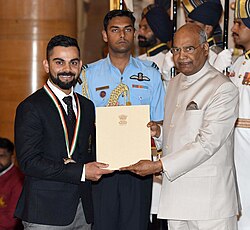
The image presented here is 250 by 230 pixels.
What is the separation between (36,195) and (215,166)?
0.96 meters

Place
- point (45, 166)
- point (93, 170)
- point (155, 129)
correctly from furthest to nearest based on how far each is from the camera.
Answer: point (155, 129), point (93, 170), point (45, 166)

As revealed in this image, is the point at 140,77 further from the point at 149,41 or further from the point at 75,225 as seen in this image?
the point at 149,41

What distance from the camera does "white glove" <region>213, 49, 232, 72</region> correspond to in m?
5.55

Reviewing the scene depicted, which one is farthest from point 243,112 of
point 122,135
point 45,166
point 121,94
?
point 45,166

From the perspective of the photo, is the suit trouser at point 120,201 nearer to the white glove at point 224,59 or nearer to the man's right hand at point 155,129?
the man's right hand at point 155,129

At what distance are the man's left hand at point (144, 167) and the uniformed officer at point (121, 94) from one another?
37 centimetres

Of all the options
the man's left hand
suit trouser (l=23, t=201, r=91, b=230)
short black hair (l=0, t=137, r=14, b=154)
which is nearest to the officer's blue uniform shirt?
the man's left hand

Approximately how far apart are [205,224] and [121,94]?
98 centimetres

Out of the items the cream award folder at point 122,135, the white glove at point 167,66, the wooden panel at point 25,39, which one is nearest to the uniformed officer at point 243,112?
the white glove at point 167,66

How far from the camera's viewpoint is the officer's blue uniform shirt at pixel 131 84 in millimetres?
4949

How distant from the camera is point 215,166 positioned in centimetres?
441

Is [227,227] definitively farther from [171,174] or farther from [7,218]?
[7,218]

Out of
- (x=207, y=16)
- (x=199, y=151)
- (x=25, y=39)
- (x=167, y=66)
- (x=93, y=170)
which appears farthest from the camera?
(x=25, y=39)

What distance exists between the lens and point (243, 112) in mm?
5469
